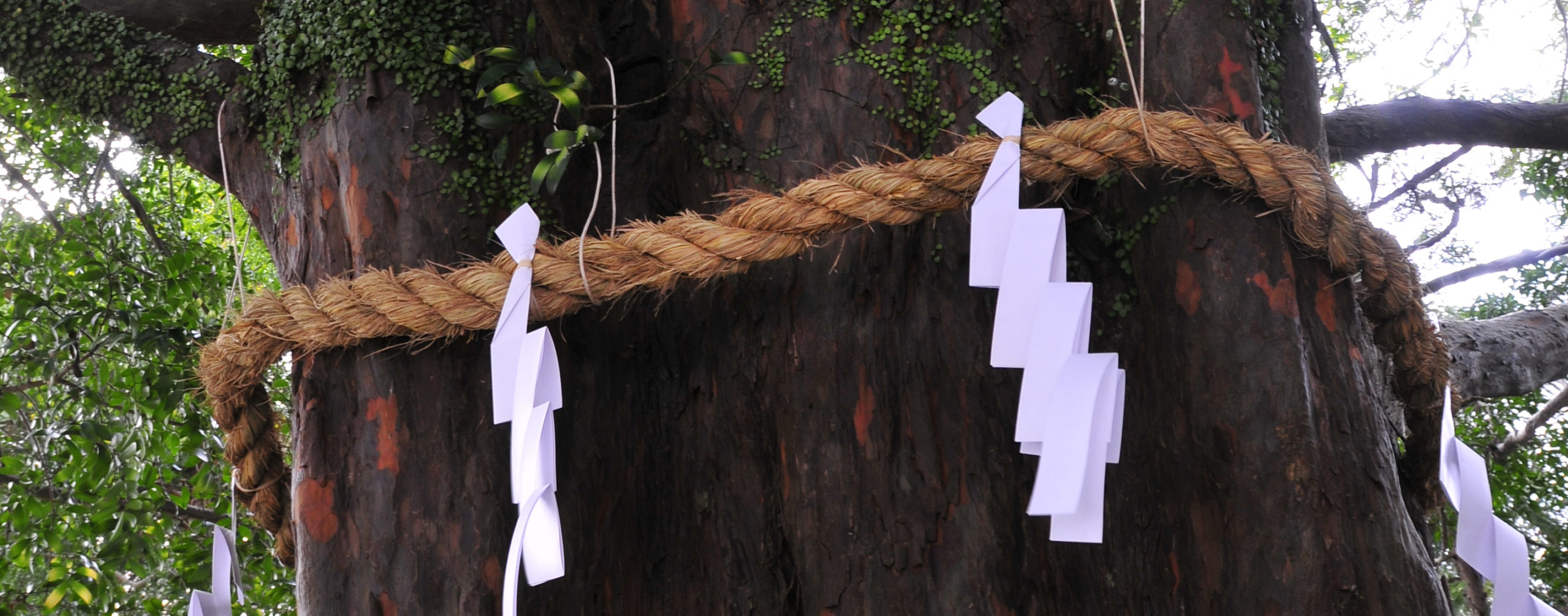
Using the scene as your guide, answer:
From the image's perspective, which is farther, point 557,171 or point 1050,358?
point 557,171

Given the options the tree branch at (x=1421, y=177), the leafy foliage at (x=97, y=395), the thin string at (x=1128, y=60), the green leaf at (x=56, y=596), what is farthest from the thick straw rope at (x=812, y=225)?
the tree branch at (x=1421, y=177)

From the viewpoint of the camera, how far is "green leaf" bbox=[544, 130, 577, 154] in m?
0.97

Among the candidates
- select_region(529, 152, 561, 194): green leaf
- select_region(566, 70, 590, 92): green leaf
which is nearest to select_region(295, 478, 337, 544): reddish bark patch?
select_region(529, 152, 561, 194): green leaf

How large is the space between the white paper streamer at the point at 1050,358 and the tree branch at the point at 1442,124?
1.29m

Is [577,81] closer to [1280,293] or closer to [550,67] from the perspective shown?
[550,67]

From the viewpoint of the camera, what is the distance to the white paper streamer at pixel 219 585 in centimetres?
110

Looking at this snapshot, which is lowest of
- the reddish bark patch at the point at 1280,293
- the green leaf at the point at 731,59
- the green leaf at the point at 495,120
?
the reddish bark patch at the point at 1280,293

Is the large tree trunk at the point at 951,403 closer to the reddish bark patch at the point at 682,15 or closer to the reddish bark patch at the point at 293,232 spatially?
the reddish bark patch at the point at 682,15

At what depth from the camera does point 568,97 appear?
3.24ft

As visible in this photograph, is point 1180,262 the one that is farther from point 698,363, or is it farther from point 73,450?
point 73,450

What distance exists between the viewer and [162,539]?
5.73ft

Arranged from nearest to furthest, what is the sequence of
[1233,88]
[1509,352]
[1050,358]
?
[1050,358]
[1233,88]
[1509,352]

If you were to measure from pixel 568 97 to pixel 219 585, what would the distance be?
0.67 m

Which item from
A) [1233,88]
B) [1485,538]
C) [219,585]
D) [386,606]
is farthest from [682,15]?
[1485,538]
